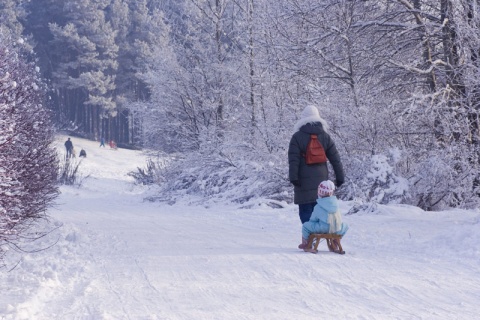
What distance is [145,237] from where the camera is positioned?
10.3 m

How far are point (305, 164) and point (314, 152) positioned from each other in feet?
0.69

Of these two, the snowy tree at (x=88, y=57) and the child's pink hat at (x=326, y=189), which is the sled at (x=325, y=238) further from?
the snowy tree at (x=88, y=57)

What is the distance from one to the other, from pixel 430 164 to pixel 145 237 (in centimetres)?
603

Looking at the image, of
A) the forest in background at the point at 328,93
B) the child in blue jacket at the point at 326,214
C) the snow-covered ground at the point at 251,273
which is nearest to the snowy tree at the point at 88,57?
the forest in background at the point at 328,93

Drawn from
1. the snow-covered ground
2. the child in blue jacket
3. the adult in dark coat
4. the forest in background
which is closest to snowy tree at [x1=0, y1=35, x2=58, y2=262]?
the snow-covered ground

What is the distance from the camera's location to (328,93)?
16562 mm

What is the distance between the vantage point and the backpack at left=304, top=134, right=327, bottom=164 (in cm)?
843

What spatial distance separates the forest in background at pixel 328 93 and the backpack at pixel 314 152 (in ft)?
14.3

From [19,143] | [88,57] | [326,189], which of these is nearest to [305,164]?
[326,189]

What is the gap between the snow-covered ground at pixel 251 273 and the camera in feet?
17.6

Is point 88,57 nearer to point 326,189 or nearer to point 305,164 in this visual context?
point 305,164

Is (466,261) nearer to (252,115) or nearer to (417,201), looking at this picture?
(417,201)

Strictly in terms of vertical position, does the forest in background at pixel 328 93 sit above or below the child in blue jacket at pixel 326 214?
above

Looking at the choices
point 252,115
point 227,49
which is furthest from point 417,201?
point 227,49
